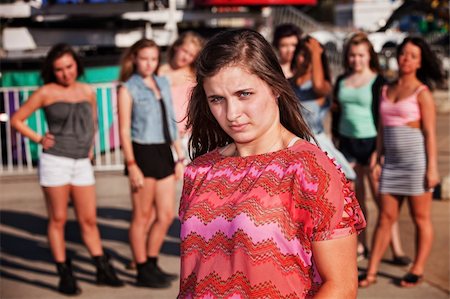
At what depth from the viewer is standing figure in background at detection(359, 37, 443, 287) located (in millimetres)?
7023

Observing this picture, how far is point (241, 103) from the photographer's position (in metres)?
2.78

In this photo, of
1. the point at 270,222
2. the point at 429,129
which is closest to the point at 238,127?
the point at 270,222

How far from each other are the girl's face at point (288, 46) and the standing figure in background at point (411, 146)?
2.46ft

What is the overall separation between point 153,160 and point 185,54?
1.00 metres

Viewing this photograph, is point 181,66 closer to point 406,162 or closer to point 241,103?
point 406,162

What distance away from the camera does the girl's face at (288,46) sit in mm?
7422

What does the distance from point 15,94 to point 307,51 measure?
758cm

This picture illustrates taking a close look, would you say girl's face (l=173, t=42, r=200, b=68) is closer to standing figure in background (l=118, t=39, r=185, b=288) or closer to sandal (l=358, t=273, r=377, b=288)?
standing figure in background (l=118, t=39, r=185, b=288)

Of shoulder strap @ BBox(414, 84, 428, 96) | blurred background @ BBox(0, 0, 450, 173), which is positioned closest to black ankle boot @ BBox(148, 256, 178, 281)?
shoulder strap @ BBox(414, 84, 428, 96)

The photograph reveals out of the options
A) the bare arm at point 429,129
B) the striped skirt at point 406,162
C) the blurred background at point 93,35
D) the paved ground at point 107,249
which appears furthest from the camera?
the blurred background at point 93,35

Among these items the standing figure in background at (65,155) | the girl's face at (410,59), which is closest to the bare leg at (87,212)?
the standing figure in background at (65,155)

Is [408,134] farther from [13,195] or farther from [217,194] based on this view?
[13,195]

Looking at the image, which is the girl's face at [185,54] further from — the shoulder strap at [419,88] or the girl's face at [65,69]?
the shoulder strap at [419,88]

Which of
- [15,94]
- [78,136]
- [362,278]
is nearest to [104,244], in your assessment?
[78,136]
